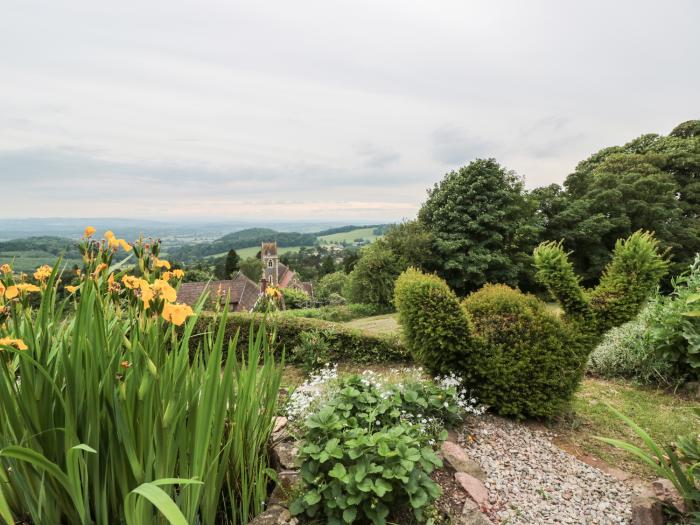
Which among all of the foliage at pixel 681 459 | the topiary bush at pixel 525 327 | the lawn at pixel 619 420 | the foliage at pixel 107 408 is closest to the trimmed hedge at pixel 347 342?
the lawn at pixel 619 420

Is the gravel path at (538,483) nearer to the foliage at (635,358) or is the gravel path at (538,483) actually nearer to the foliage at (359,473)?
the foliage at (359,473)

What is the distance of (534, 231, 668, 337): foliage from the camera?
13.4 ft

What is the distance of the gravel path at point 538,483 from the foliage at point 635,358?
9.19ft

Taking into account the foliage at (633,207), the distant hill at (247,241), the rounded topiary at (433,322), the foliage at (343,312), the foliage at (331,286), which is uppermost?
the foliage at (633,207)

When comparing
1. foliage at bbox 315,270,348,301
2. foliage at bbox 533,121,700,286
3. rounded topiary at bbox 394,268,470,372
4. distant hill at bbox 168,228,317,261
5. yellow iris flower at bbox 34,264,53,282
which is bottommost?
foliage at bbox 315,270,348,301

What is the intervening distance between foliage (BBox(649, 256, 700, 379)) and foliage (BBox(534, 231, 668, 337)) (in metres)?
1.42

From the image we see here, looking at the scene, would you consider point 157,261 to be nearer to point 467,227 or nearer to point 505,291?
point 505,291

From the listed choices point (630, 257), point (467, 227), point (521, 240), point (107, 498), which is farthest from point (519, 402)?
point (521, 240)

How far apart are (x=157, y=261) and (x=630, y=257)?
186 inches

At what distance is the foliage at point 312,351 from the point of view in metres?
5.91

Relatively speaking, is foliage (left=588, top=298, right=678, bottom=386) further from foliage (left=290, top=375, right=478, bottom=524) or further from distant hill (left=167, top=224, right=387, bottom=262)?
distant hill (left=167, top=224, right=387, bottom=262)

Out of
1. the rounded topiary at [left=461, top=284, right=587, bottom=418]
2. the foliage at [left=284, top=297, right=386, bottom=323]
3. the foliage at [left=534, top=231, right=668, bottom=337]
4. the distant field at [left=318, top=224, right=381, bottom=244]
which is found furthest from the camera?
the distant field at [left=318, top=224, right=381, bottom=244]

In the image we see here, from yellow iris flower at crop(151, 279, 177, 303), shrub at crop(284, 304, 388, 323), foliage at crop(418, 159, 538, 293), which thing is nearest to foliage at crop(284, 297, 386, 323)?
shrub at crop(284, 304, 388, 323)

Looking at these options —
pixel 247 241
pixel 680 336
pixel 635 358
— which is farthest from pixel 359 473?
pixel 247 241
